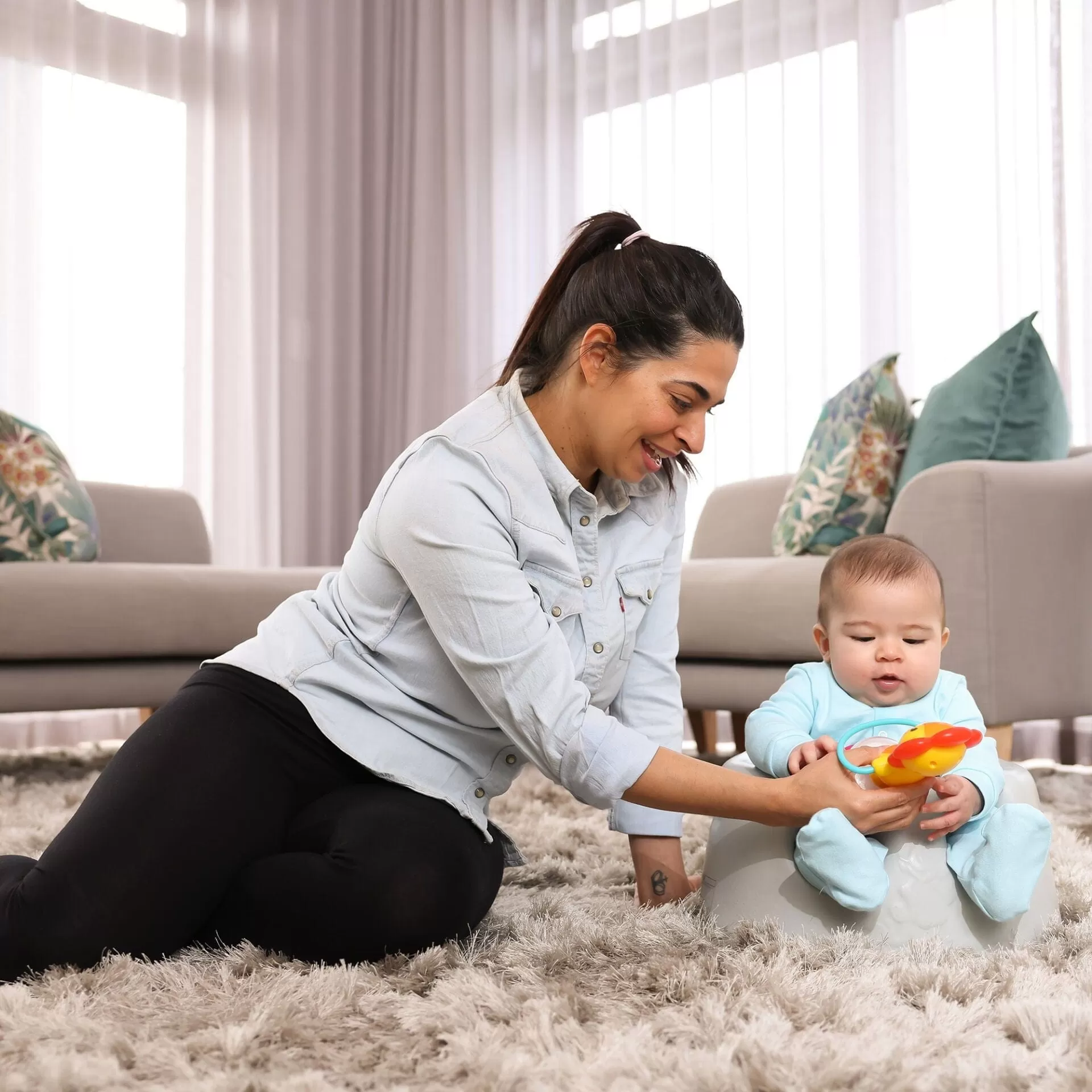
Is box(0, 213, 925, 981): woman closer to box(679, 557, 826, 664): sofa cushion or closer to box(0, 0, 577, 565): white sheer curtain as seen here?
box(679, 557, 826, 664): sofa cushion

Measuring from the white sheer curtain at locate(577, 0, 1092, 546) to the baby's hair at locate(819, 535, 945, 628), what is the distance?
218 centimetres

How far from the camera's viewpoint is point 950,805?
3.83ft

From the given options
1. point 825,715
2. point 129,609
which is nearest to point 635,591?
point 825,715

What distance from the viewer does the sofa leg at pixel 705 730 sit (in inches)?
119

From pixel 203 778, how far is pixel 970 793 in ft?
2.55

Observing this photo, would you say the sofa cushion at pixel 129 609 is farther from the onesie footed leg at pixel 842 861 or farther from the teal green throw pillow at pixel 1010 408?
the onesie footed leg at pixel 842 861

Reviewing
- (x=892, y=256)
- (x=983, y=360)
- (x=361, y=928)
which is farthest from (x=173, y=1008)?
(x=892, y=256)

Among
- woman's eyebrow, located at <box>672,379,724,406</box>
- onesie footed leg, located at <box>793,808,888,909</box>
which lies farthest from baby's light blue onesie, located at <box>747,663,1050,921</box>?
woman's eyebrow, located at <box>672,379,724,406</box>

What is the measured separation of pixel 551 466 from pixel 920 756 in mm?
489

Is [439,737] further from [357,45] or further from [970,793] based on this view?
[357,45]

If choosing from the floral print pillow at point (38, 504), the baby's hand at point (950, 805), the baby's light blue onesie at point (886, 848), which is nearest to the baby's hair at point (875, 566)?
→ the baby's light blue onesie at point (886, 848)

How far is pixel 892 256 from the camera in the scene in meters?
3.60

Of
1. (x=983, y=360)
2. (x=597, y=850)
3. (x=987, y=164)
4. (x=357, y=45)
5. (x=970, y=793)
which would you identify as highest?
(x=357, y=45)

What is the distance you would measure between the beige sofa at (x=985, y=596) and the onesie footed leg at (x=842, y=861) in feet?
3.66
